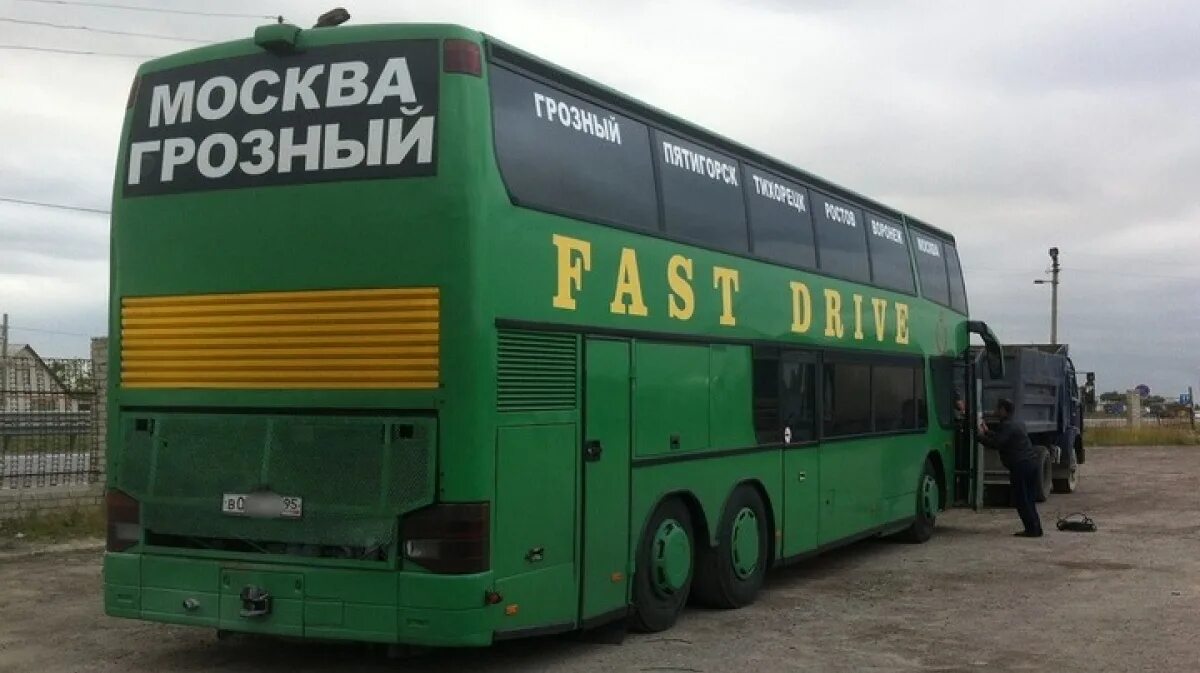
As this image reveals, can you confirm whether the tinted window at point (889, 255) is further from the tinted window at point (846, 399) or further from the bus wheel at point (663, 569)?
the bus wheel at point (663, 569)

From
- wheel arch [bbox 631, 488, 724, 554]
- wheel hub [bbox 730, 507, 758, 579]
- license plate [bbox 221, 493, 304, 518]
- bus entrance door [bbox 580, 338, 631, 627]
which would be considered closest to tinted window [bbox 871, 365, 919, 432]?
wheel hub [bbox 730, 507, 758, 579]

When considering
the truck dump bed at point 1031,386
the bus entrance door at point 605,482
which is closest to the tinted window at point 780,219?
the bus entrance door at point 605,482

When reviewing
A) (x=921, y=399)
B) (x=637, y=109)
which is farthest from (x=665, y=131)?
(x=921, y=399)

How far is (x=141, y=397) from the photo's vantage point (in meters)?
7.38

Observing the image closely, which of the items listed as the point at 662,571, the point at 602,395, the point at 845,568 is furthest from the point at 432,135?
the point at 845,568

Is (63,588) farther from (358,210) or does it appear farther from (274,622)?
(358,210)

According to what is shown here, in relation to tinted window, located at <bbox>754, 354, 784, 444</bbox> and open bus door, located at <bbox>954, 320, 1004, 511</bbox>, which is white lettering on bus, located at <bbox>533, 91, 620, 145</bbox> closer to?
tinted window, located at <bbox>754, 354, 784, 444</bbox>

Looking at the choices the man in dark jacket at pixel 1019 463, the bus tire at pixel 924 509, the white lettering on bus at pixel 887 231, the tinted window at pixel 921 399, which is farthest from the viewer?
the man in dark jacket at pixel 1019 463

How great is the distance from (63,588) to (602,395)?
5857 millimetres

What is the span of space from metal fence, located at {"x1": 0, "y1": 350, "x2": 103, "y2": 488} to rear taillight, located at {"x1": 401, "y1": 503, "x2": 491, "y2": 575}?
9208mm

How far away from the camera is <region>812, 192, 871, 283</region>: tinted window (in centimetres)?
1181

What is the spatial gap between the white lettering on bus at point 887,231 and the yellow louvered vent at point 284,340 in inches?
311

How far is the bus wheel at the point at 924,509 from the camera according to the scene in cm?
1450

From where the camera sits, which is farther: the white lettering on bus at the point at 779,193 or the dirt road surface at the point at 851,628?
the white lettering on bus at the point at 779,193
